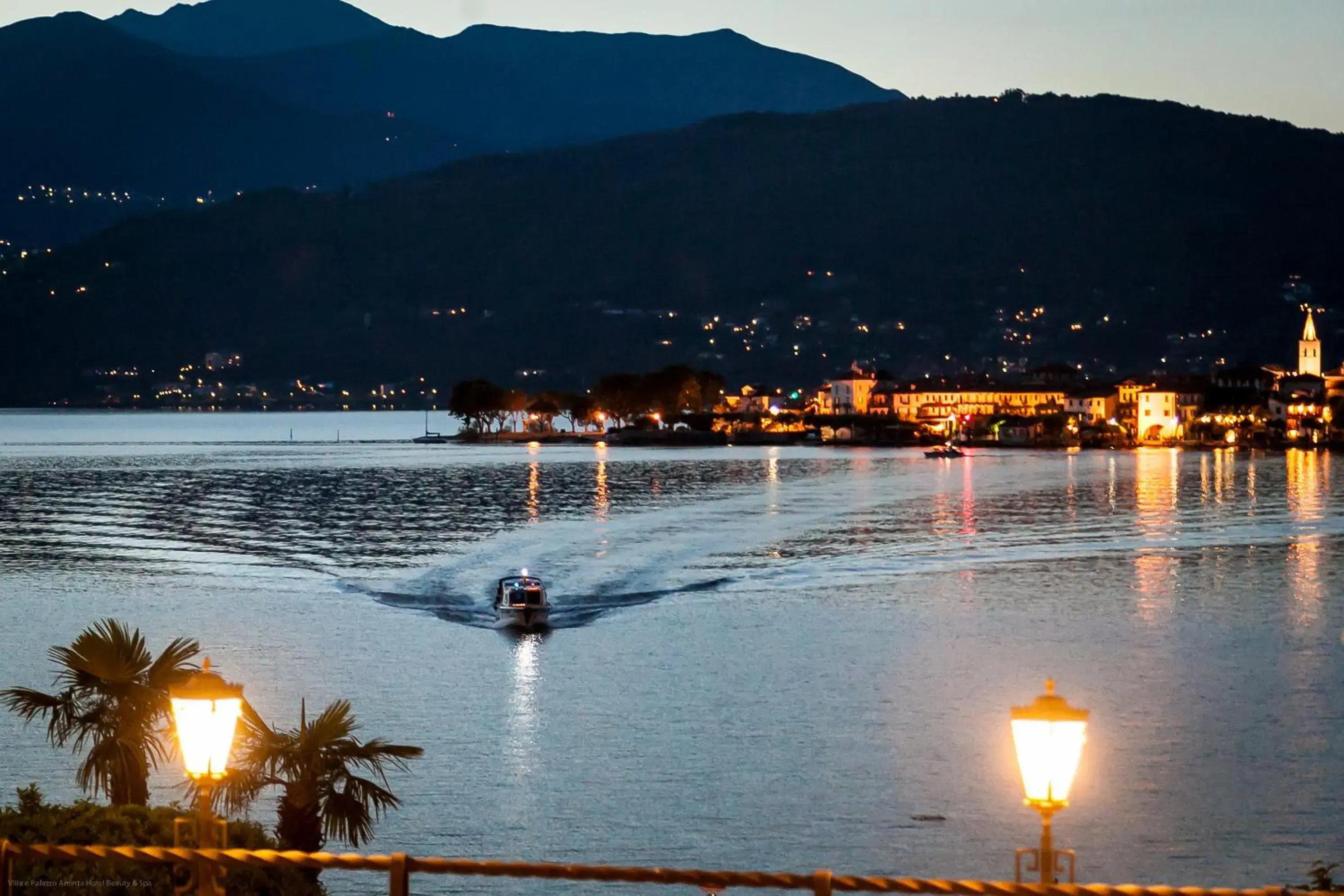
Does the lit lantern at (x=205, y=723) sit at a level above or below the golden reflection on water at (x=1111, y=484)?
above

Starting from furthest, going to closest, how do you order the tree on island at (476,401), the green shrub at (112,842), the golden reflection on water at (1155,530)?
the tree on island at (476,401)
the golden reflection on water at (1155,530)
the green shrub at (112,842)

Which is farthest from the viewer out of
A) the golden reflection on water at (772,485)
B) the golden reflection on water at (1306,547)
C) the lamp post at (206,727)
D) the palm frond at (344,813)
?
the golden reflection on water at (772,485)

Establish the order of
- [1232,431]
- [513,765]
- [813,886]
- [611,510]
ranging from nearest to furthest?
1. [813,886]
2. [513,765]
3. [611,510]
4. [1232,431]

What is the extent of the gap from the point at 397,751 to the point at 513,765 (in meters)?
9.47

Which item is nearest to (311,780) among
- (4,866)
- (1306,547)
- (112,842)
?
(112,842)

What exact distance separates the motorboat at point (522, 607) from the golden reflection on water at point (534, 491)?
1201 inches

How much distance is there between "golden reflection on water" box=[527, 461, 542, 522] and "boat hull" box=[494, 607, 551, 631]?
31268 mm

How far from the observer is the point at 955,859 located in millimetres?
19875

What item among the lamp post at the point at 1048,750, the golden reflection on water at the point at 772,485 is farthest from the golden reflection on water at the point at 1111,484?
the lamp post at the point at 1048,750

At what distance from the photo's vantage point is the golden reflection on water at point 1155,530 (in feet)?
148

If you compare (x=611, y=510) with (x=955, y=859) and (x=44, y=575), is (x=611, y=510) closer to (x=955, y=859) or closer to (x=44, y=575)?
(x=44, y=575)

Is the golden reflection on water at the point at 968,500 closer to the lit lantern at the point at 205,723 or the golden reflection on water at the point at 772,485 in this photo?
the golden reflection on water at the point at 772,485

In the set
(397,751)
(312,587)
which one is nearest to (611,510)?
(312,587)

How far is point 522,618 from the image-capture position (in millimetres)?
38719
